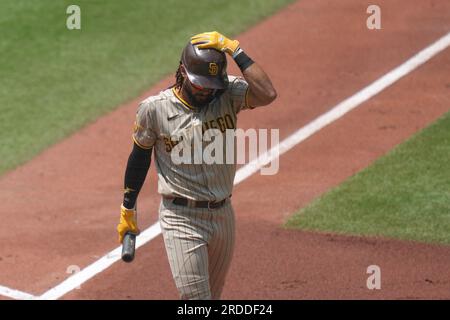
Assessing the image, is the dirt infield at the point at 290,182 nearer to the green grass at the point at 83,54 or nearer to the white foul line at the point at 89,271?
the white foul line at the point at 89,271

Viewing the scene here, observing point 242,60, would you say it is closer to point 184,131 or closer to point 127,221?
point 184,131

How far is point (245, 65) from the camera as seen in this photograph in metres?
6.83

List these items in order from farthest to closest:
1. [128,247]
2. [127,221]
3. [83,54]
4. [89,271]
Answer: [83,54], [89,271], [127,221], [128,247]

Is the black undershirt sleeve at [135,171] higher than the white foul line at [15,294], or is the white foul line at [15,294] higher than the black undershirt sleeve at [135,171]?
the black undershirt sleeve at [135,171]

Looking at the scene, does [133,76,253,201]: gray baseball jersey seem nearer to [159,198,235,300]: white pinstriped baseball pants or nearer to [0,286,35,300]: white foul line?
[159,198,235,300]: white pinstriped baseball pants

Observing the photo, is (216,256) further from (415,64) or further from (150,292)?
(415,64)

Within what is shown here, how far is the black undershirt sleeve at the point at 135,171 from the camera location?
22.9 feet

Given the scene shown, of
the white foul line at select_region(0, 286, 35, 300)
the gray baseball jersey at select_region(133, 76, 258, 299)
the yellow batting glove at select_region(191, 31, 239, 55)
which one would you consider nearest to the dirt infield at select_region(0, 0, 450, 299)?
the white foul line at select_region(0, 286, 35, 300)

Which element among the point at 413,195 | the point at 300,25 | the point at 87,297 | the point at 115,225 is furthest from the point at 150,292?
the point at 300,25

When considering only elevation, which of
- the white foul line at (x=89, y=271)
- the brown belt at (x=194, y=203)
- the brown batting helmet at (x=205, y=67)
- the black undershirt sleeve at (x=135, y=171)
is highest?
the brown batting helmet at (x=205, y=67)

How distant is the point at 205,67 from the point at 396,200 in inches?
153

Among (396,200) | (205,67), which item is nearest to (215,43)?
(205,67)

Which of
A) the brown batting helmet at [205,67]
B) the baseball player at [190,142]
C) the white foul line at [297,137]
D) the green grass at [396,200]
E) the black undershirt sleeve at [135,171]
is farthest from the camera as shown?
the green grass at [396,200]

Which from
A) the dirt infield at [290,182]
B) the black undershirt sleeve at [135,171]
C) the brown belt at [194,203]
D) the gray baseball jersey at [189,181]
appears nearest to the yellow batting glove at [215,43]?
the gray baseball jersey at [189,181]
